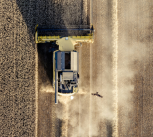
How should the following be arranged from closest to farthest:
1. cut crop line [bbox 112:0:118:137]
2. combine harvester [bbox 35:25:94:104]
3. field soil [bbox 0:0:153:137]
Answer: combine harvester [bbox 35:25:94:104] → field soil [bbox 0:0:153:137] → cut crop line [bbox 112:0:118:137]

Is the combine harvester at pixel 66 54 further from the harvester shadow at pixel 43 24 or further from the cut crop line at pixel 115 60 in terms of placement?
the cut crop line at pixel 115 60

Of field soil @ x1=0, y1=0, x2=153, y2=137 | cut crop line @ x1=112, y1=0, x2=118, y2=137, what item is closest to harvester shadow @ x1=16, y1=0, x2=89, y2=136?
field soil @ x1=0, y1=0, x2=153, y2=137

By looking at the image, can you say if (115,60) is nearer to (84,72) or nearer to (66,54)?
(84,72)

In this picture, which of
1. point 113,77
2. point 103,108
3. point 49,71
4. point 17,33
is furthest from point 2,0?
point 103,108

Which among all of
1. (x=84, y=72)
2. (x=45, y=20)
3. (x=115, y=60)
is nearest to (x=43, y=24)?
(x=45, y=20)

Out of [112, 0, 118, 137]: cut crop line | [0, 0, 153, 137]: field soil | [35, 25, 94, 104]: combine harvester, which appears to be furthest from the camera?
[112, 0, 118, 137]: cut crop line

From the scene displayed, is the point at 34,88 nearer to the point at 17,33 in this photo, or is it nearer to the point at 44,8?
the point at 17,33

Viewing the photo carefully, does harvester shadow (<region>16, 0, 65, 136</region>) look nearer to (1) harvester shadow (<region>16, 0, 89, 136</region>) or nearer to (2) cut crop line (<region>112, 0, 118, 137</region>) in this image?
(1) harvester shadow (<region>16, 0, 89, 136</region>)

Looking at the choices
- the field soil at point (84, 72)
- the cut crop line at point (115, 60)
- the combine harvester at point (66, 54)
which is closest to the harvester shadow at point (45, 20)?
the field soil at point (84, 72)
